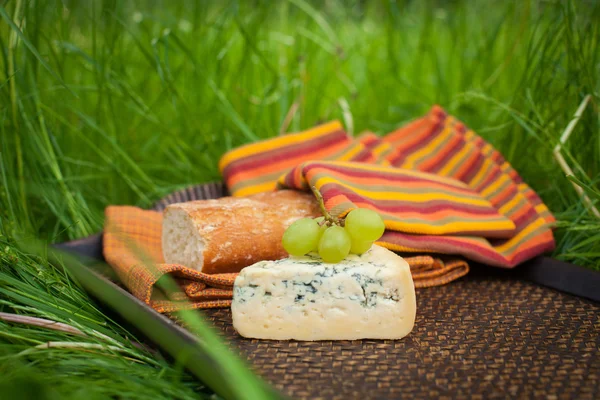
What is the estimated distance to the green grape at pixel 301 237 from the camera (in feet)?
4.24

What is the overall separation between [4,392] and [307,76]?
1819 mm

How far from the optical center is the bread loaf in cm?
150

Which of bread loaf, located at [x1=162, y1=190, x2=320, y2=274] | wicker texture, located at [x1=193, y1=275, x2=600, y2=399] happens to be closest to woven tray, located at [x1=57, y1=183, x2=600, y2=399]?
wicker texture, located at [x1=193, y1=275, x2=600, y2=399]

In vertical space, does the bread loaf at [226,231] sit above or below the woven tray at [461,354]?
above

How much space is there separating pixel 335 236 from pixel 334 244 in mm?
17

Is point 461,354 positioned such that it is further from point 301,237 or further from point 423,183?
point 423,183

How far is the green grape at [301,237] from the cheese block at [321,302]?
2.1 inches

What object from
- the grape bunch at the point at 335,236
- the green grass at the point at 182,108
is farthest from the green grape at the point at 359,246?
the green grass at the point at 182,108

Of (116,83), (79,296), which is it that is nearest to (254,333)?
(79,296)

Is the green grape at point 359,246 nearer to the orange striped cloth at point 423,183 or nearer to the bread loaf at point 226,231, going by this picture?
the orange striped cloth at point 423,183

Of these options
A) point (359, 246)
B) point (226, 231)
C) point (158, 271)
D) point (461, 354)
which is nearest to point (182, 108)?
point (226, 231)

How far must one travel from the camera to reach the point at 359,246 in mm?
1322

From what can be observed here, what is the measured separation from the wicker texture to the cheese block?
0.03 meters

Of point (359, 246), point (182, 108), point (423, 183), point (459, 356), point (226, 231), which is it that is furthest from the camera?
point (182, 108)
